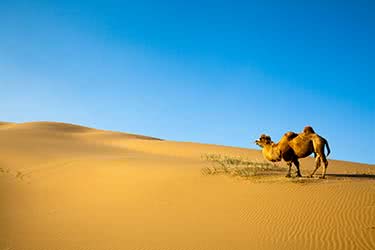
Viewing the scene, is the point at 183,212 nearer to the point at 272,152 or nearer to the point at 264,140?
the point at 272,152

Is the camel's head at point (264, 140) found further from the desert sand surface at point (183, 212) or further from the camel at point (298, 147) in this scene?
the desert sand surface at point (183, 212)

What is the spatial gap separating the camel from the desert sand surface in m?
0.74

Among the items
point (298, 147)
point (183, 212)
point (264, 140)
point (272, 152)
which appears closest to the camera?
point (183, 212)

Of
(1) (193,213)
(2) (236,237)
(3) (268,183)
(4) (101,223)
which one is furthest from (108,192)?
(2) (236,237)

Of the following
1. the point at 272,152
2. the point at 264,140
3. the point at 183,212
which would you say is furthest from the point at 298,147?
the point at 183,212

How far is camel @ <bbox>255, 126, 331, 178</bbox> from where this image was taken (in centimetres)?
1091

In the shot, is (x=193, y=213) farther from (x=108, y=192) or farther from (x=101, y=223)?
(x=108, y=192)

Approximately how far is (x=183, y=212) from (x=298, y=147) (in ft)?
14.6

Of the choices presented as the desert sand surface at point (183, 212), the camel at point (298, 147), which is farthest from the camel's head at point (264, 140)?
the desert sand surface at point (183, 212)

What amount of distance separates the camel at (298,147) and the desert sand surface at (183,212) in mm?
737

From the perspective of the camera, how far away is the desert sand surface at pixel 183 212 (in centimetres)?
717

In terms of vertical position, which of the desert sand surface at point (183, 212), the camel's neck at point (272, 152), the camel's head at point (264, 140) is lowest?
the desert sand surface at point (183, 212)

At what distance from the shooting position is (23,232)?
841cm

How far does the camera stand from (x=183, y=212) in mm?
9469
